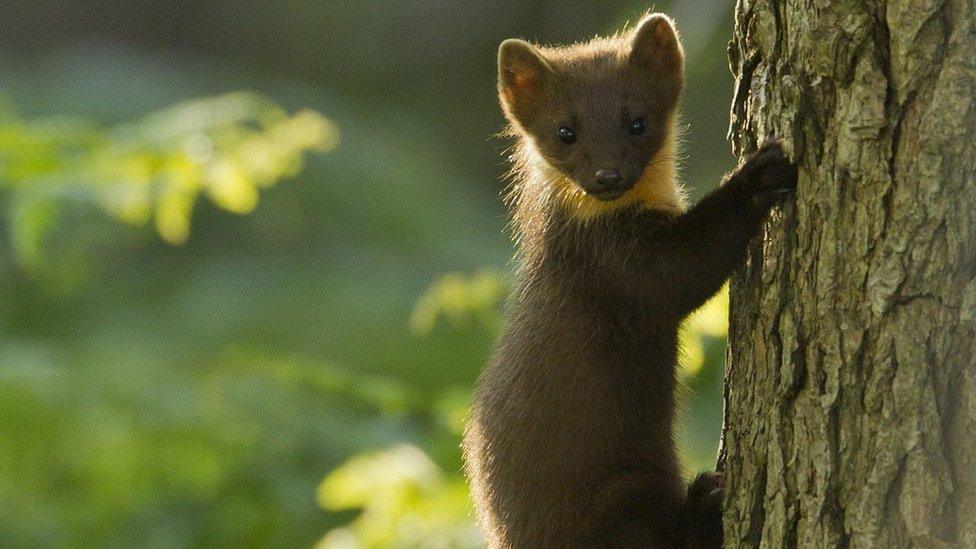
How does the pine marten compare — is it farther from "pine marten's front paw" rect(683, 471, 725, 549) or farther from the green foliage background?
the green foliage background

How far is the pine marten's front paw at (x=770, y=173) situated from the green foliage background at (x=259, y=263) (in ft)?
6.38

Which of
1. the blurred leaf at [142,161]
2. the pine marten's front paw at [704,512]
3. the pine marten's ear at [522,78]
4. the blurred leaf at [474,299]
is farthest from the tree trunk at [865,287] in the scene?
the blurred leaf at [142,161]

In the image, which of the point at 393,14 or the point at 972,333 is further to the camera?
the point at 393,14

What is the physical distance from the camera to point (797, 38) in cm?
403

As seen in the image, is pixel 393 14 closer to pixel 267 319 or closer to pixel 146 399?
pixel 267 319

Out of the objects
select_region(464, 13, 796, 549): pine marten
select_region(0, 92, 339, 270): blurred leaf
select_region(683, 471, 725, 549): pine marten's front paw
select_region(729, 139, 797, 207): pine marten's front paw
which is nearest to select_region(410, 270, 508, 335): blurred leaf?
select_region(0, 92, 339, 270): blurred leaf

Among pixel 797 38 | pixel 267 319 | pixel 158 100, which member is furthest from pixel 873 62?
pixel 158 100

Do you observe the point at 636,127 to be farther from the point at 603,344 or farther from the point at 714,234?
the point at 714,234

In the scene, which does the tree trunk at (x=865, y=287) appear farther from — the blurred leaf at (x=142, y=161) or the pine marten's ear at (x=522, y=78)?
the blurred leaf at (x=142, y=161)

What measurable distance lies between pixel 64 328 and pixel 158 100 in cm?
378

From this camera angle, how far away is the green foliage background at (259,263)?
8133mm

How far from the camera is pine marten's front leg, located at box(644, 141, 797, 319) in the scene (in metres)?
4.32

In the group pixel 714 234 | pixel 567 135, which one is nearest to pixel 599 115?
pixel 567 135

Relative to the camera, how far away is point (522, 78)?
22.0 feet
